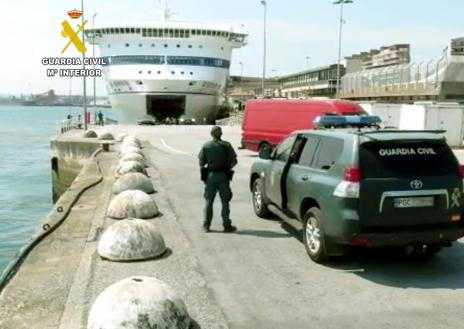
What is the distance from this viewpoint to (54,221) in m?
9.34

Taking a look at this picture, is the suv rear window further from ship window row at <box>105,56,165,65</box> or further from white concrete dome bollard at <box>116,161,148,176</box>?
ship window row at <box>105,56,165,65</box>

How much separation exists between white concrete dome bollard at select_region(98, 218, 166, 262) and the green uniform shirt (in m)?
1.59

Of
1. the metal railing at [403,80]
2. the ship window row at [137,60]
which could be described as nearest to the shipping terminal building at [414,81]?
the metal railing at [403,80]

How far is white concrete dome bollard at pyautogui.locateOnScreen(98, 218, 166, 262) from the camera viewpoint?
6520 millimetres

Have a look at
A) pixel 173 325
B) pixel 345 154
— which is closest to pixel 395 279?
pixel 345 154

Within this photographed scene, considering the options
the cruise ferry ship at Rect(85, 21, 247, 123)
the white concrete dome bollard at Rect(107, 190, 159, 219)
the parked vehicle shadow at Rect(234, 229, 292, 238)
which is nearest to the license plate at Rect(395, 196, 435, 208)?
the parked vehicle shadow at Rect(234, 229, 292, 238)

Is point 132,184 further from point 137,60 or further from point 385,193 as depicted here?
point 137,60

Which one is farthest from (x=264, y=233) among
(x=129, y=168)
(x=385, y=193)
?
(x=129, y=168)

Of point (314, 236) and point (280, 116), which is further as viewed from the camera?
point (280, 116)

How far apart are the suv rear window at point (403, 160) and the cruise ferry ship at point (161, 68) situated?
47.2 metres

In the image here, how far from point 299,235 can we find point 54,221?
13.9ft

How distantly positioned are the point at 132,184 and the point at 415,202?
21.9 ft

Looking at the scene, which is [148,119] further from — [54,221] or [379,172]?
[379,172]

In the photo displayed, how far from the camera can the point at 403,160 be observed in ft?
20.0
